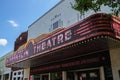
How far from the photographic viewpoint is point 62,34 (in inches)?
336

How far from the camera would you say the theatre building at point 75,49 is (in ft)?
22.6

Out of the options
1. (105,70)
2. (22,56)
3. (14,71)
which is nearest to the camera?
(105,70)

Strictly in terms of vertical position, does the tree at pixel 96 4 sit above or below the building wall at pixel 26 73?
above

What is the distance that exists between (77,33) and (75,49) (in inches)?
73.4

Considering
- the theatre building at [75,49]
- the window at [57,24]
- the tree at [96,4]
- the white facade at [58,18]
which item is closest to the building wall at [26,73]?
the theatre building at [75,49]

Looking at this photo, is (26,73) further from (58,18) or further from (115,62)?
(115,62)

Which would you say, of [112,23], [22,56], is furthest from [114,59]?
[22,56]

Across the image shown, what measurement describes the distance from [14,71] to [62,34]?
12932mm

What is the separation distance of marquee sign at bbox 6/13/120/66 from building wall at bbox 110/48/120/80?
7.36 ft

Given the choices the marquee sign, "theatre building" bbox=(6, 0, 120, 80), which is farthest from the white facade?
the marquee sign

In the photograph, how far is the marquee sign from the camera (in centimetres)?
667

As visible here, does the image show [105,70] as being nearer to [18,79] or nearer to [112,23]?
[112,23]

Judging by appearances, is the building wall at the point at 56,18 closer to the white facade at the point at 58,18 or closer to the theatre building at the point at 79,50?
the white facade at the point at 58,18

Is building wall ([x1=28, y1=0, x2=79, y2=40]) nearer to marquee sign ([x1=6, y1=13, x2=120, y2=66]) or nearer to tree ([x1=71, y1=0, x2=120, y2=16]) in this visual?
marquee sign ([x1=6, y1=13, x2=120, y2=66])
